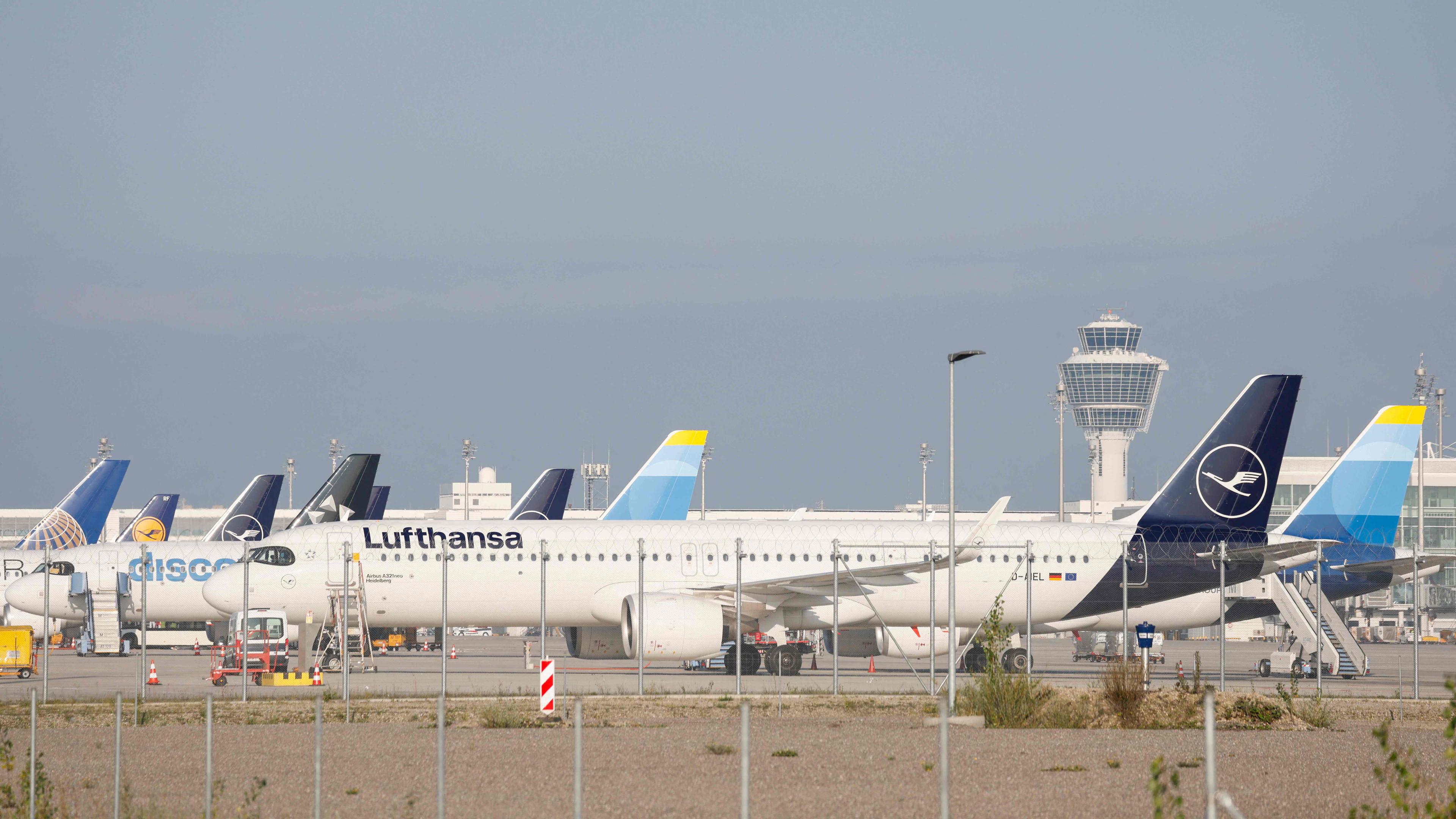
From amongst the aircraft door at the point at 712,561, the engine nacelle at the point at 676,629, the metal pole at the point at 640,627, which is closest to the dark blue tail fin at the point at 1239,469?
the aircraft door at the point at 712,561

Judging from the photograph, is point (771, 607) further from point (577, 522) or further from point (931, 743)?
point (931, 743)

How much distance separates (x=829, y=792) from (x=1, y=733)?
12248 mm

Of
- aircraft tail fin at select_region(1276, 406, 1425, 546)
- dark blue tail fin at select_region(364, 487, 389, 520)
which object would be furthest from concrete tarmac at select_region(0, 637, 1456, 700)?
dark blue tail fin at select_region(364, 487, 389, 520)

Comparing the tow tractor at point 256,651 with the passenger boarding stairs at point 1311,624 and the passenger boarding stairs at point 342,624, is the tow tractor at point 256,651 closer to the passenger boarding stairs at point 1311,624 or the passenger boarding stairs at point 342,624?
the passenger boarding stairs at point 342,624

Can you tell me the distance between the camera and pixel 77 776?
1761cm

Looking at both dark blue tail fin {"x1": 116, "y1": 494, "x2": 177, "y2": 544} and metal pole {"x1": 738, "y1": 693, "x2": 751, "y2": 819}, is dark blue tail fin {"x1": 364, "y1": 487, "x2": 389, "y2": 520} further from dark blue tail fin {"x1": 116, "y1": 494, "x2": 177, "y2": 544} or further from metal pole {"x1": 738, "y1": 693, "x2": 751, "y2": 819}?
metal pole {"x1": 738, "y1": 693, "x2": 751, "y2": 819}

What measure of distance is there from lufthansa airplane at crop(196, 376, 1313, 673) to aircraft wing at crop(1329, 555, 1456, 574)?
192cm

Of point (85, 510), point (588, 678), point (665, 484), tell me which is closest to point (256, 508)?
point (85, 510)

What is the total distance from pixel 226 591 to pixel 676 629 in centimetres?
1094

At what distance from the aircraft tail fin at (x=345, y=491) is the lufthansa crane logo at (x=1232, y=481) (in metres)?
25.7

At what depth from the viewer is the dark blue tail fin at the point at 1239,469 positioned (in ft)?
123

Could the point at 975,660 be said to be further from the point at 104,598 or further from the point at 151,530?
the point at 151,530

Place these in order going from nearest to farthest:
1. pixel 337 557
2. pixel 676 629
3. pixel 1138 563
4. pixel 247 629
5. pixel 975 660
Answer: pixel 247 629
pixel 676 629
pixel 337 557
pixel 1138 563
pixel 975 660

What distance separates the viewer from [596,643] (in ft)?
126
